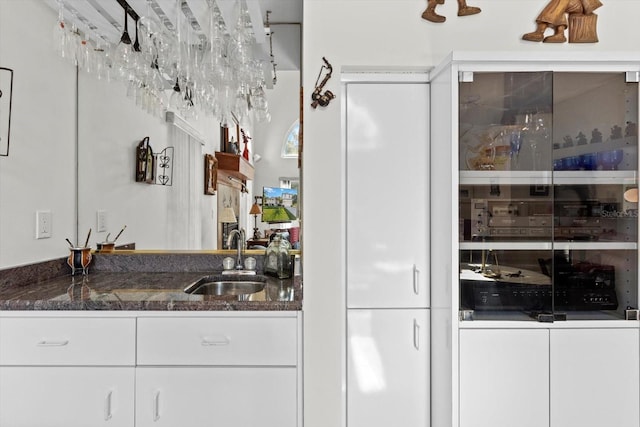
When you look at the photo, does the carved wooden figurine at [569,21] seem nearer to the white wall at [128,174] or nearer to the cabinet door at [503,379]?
the cabinet door at [503,379]

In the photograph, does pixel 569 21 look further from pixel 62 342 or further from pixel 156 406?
pixel 62 342

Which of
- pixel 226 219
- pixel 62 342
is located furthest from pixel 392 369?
pixel 62 342

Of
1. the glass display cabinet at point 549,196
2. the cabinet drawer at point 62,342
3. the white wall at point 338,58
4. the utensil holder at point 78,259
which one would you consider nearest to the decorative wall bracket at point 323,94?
the white wall at point 338,58

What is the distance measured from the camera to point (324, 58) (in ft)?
5.82

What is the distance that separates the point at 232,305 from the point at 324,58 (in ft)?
3.67

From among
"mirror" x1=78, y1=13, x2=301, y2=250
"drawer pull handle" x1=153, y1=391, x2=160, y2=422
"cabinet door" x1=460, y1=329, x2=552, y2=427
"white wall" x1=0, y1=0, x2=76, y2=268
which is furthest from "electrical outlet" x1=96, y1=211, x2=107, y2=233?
"cabinet door" x1=460, y1=329, x2=552, y2=427

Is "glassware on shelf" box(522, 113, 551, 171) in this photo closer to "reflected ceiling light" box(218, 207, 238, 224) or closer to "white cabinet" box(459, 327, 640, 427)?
"white cabinet" box(459, 327, 640, 427)

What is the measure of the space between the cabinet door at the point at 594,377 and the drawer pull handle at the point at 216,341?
129 centimetres

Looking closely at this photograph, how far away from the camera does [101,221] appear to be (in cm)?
225

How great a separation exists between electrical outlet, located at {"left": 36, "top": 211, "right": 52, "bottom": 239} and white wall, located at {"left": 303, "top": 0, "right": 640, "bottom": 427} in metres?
1.29

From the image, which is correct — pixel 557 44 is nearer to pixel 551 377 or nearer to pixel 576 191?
pixel 576 191

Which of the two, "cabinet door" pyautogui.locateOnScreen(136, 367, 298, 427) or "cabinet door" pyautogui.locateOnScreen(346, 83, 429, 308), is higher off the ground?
"cabinet door" pyautogui.locateOnScreen(346, 83, 429, 308)

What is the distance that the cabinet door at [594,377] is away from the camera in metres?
1.59

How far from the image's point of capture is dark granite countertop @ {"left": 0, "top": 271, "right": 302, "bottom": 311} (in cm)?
158
